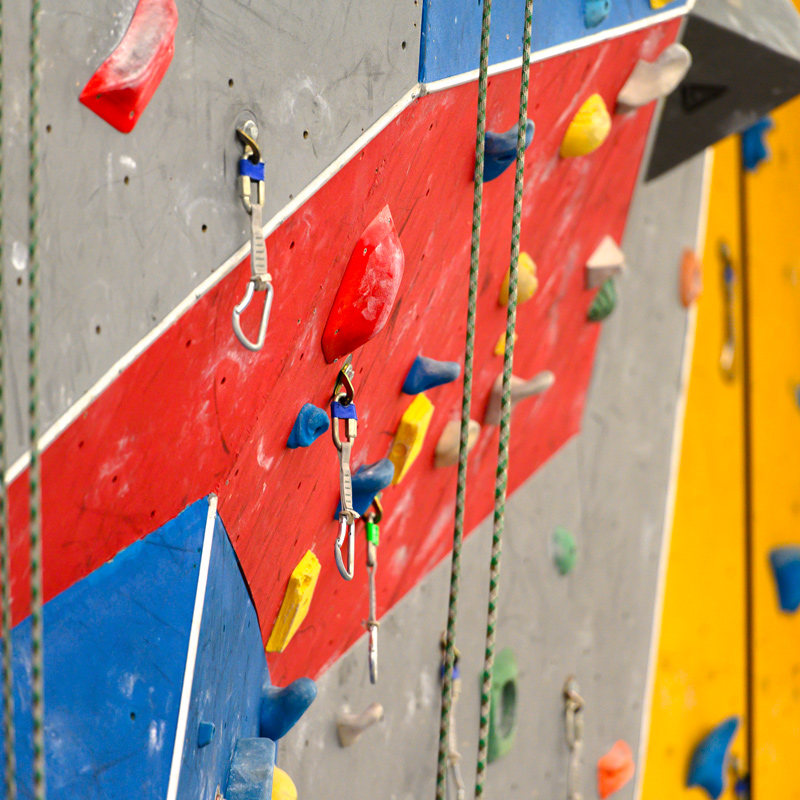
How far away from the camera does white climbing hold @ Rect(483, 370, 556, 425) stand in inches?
72.2

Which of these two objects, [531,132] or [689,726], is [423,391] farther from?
[689,726]

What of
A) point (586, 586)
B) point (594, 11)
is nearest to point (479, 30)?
point (594, 11)

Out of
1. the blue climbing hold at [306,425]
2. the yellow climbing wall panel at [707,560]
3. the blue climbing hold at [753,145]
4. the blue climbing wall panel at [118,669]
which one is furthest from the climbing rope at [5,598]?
the blue climbing hold at [753,145]

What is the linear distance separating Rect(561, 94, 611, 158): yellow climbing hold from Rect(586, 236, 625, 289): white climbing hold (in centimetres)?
34

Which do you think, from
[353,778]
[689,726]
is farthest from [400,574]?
[689,726]

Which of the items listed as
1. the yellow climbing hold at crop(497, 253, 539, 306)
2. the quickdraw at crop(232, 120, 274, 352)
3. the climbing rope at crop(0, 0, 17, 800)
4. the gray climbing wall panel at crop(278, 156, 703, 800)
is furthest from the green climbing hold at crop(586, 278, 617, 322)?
the climbing rope at crop(0, 0, 17, 800)

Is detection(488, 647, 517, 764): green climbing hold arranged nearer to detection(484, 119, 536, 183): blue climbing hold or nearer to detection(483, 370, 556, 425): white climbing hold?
detection(483, 370, 556, 425): white climbing hold

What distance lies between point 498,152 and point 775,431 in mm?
1594

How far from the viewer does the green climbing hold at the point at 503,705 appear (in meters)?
2.04

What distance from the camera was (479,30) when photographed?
1415 mm

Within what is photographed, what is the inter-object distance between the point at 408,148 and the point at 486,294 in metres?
0.42

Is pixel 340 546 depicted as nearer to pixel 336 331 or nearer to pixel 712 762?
pixel 336 331

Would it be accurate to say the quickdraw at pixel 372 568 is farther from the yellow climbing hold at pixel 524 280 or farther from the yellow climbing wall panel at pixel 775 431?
the yellow climbing wall panel at pixel 775 431

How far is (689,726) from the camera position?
2.54m
